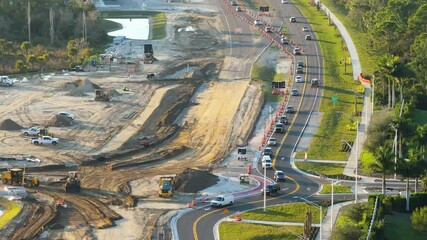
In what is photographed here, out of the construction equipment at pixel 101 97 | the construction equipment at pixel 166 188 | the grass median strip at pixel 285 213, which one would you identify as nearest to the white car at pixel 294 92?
the construction equipment at pixel 101 97

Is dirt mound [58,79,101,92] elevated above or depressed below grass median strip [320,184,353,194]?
above

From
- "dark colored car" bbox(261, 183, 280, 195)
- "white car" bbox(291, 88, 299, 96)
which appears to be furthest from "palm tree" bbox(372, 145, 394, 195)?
"white car" bbox(291, 88, 299, 96)

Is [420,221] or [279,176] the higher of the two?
[279,176]

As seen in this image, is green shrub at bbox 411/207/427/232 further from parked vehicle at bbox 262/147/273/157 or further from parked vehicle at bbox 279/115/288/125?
parked vehicle at bbox 279/115/288/125

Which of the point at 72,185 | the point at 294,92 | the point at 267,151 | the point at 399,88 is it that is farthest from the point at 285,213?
the point at 294,92

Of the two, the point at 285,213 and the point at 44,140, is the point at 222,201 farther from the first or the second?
the point at 44,140

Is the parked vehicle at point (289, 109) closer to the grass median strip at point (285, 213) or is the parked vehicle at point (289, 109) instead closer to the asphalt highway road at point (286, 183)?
the asphalt highway road at point (286, 183)
